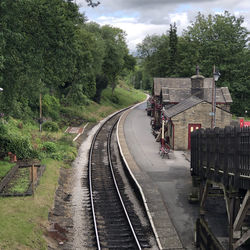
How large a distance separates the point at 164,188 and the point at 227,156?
381 inches

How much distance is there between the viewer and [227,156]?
10.3 meters

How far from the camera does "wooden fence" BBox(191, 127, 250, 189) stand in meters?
9.35

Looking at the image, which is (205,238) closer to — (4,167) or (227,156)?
(227,156)

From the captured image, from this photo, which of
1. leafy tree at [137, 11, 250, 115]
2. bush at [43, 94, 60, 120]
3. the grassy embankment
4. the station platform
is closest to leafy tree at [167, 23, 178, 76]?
leafy tree at [137, 11, 250, 115]

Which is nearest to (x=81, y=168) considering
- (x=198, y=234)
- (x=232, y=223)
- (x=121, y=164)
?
(x=121, y=164)

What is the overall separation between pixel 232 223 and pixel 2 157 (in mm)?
18370

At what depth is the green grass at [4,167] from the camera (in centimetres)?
2080

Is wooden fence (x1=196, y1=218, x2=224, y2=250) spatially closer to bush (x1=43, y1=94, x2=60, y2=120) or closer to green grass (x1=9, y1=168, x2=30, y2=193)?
green grass (x1=9, y1=168, x2=30, y2=193)

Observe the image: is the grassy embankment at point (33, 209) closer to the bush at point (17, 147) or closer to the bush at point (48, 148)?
the bush at point (48, 148)

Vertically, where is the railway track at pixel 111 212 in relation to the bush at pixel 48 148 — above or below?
below

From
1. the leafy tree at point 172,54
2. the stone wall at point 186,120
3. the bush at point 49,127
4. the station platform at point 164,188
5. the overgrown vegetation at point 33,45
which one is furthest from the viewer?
the leafy tree at point 172,54

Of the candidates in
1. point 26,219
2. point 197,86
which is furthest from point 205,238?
point 197,86

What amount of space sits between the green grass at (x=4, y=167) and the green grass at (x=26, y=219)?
2753 mm

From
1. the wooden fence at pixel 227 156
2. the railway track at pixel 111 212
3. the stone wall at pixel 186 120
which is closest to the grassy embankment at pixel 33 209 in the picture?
the railway track at pixel 111 212
